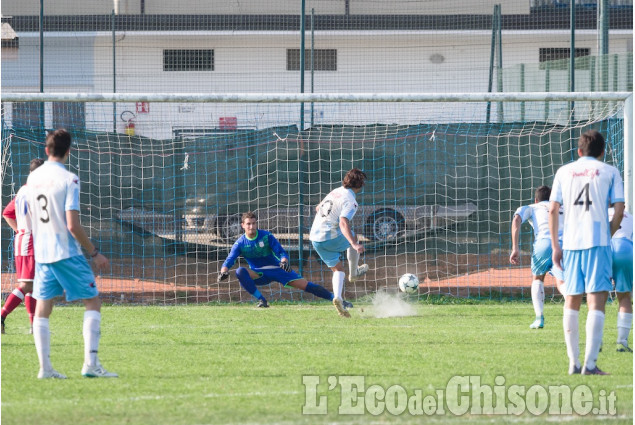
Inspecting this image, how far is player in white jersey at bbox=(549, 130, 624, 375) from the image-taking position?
6.62 meters

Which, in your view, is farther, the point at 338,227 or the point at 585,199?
the point at 338,227

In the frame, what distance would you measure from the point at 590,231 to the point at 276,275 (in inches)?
232

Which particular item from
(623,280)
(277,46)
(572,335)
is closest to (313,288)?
(623,280)

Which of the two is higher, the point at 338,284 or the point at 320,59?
the point at 320,59

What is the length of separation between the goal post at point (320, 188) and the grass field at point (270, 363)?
102 inches

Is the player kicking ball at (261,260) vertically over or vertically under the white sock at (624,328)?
over

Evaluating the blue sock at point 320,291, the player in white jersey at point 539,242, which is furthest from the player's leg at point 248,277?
the player in white jersey at point 539,242

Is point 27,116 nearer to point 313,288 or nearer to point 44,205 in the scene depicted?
point 313,288

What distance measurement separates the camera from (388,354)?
7941 mm

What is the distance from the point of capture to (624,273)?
309 inches

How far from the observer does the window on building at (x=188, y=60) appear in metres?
21.9

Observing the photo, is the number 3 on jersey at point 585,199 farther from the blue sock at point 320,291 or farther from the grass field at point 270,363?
the blue sock at point 320,291

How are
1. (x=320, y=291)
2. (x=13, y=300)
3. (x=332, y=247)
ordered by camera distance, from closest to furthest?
(x=13, y=300)
(x=332, y=247)
(x=320, y=291)

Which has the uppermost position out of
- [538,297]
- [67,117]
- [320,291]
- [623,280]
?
[67,117]
